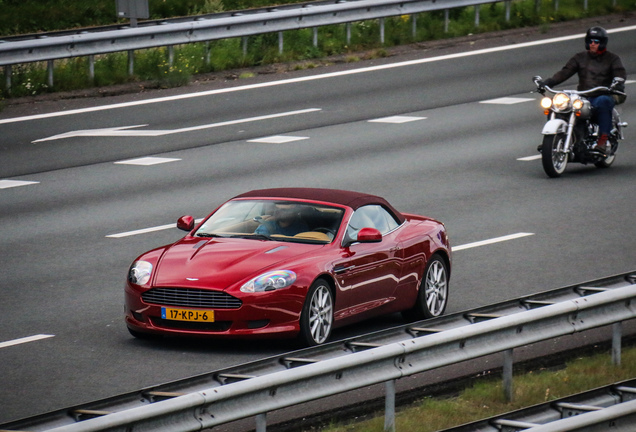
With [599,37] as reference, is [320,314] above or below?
below

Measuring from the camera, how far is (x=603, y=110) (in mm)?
19594

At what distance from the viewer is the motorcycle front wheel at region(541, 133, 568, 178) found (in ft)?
63.1

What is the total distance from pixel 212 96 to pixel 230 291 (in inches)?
573

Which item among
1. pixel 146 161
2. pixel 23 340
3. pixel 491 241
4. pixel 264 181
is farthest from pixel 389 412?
pixel 146 161

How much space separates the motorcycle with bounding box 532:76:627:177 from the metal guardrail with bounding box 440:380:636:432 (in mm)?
10732

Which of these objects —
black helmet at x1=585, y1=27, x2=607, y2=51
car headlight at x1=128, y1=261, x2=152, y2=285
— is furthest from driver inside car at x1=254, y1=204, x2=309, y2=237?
black helmet at x1=585, y1=27, x2=607, y2=51

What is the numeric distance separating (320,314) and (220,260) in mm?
948

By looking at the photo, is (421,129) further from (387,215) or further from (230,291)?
(230,291)

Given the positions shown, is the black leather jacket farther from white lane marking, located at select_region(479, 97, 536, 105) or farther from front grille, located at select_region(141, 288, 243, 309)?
front grille, located at select_region(141, 288, 243, 309)

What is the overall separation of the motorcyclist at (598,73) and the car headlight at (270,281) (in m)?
9.32

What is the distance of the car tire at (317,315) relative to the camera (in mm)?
10906

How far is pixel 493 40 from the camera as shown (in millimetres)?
30594

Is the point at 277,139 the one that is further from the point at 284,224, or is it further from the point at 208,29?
the point at 284,224

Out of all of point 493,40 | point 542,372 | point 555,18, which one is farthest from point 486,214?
point 555,18
